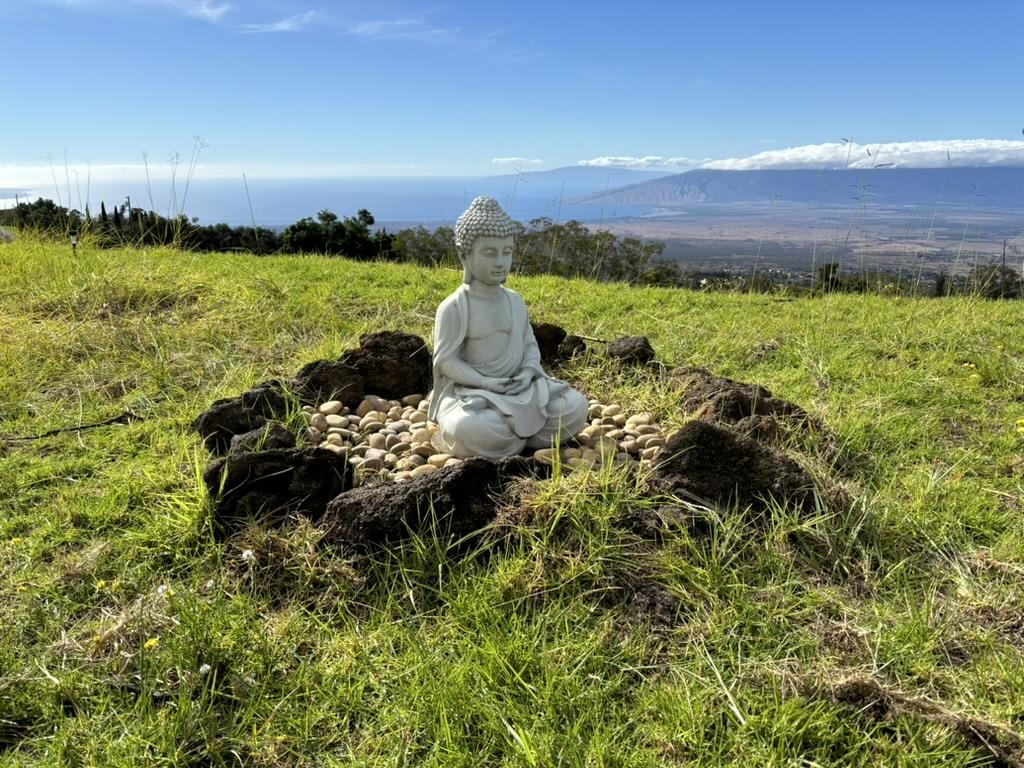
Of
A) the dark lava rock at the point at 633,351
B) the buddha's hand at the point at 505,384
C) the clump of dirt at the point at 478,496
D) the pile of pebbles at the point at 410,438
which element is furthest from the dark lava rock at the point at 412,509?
the dark lava rock at the point at 633,351

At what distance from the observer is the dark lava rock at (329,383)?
4.71m

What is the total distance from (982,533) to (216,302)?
6.42 metres

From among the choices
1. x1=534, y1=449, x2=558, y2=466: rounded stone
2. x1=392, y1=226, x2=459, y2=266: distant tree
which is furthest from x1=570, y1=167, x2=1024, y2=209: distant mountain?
x1=534, y1=449, x2=558, y2=466: rounded stone

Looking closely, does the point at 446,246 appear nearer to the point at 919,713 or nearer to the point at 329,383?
the point at 329,383

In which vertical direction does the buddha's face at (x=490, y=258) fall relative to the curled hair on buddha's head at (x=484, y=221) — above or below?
below

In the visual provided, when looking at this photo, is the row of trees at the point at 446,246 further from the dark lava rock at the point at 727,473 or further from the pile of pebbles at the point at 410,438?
the dark lava rock at the point at 727,473

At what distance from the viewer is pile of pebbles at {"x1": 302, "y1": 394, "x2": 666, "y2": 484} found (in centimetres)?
385

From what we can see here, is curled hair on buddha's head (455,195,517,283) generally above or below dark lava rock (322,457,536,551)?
above

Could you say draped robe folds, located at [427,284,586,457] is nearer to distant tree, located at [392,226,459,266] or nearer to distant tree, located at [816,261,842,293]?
distant tree, located at [816,261,842,293]

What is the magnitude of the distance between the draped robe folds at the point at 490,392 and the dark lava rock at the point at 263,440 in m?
0.81

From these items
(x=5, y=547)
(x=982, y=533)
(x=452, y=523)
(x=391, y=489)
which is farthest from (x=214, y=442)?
(x=982, y=533)

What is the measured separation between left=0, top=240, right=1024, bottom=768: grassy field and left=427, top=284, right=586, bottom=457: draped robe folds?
1.72 feet

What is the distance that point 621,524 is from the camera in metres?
→ 3.25

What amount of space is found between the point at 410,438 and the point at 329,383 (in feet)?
2.85
